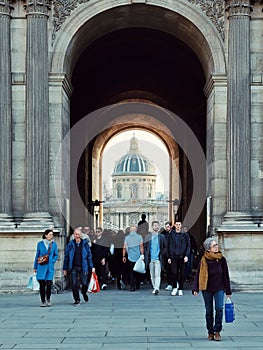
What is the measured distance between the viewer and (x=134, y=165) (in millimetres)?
157625

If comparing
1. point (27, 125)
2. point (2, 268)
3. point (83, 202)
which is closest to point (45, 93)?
point (27, 125)

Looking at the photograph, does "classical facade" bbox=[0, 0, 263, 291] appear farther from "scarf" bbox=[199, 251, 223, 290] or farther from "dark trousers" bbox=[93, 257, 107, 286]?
"scarf" bbox=[199, 251, 223, 290]

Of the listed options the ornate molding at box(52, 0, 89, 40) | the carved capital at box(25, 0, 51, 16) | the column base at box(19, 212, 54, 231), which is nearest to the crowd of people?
the column base at box(19, 212, 54, 231)

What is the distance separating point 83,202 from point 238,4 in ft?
48.9

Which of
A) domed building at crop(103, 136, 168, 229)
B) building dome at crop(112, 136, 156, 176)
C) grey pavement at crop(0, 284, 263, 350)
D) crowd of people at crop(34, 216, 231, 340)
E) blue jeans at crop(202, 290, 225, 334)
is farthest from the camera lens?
building dome at crop(112, 136, 156, 176)

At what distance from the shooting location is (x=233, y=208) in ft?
71.2

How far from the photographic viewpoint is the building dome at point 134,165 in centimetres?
15400

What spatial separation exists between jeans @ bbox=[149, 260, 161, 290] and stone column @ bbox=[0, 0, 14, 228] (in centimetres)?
391

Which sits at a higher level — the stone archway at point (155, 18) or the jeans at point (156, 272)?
A: the stone archway at point (155, 18)

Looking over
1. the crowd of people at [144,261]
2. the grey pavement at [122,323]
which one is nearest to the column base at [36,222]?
the crowd of people at [144,261]

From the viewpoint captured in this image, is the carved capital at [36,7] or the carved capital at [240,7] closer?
the carved capital at [36,7]

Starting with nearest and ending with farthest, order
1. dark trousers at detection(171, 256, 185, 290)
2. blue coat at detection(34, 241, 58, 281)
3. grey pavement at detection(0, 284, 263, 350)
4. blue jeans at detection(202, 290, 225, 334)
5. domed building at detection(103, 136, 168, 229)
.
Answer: grey pavement at detection(0, 284, 263, 350) < blue jeans at detection(202, 290, 225, 334) < blue coat at detection(34, 241, 58, 281) < dark trousers at detection(171, 256, 185, 290) < domed building at detection(103, 136, 168, 229)

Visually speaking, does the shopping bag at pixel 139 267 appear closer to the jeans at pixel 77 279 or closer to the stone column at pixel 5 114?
the jeans at pixel 77 279

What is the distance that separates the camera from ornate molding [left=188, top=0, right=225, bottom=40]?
22.3 metres
